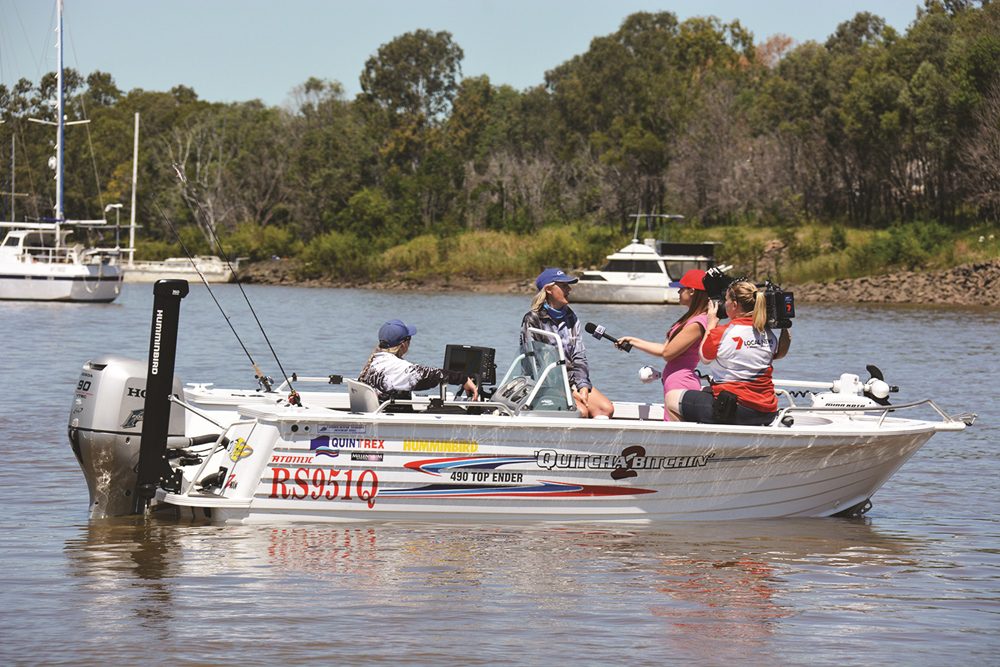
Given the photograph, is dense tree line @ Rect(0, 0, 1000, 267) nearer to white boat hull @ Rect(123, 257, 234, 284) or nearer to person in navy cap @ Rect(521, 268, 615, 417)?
white boat hull @ Rect(123, 257, 234, 284)

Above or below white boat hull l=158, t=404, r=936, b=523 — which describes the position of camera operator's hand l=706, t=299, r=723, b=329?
above

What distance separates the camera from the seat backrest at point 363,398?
989 centimetres

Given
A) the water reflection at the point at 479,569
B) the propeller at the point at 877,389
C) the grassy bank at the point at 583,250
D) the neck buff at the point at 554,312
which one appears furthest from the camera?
the grassy bank at the point at 583,250

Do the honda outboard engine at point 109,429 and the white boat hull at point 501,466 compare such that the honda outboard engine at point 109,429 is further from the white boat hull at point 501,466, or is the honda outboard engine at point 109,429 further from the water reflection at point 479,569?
the white boat hull at point 501,466

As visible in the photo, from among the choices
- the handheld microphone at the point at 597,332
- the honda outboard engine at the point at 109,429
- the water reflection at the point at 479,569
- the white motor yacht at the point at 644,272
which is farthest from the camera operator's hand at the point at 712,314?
the white motor yacht at the point at 644,272

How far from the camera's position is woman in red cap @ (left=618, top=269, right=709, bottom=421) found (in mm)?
9938

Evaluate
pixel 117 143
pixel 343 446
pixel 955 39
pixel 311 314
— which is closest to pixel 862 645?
pixel 343 446

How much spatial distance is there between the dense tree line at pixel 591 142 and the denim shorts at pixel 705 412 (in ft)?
144

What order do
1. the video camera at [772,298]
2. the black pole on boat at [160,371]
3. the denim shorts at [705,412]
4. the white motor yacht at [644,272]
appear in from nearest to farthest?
1. the black pole on boat at [160,371]
2. the video camera at [772,298]
3. the denim shorts at [705,412]
4. the white motor yacht at [644,272]

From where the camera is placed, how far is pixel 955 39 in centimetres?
5644

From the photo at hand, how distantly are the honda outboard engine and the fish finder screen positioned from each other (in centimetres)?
234

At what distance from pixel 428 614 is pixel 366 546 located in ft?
5.53

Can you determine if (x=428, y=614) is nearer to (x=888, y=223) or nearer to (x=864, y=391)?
(x=864, y=391)

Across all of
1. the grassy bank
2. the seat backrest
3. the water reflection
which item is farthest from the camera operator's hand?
the grassy bank
